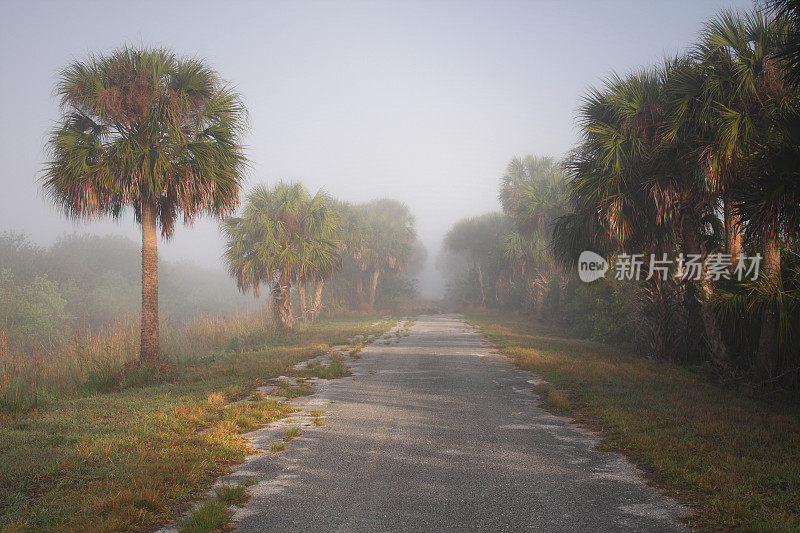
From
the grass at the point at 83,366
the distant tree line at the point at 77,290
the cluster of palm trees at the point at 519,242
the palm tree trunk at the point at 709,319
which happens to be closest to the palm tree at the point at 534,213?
the cluster of palm trees at the point at 519,242

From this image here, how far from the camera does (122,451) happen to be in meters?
4.88

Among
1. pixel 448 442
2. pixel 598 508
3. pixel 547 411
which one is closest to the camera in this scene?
pixel 598 508

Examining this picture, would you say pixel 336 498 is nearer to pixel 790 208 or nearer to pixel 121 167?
pixel 790 208

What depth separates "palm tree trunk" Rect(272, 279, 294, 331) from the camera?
66.3ft

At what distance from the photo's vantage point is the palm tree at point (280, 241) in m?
19.9

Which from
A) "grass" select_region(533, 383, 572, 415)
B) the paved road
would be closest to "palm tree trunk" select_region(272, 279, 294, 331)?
the paved road

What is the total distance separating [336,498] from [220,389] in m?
→ 5.14

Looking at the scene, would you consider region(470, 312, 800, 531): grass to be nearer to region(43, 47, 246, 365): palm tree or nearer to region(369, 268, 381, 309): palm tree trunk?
region(43, 47, 246, 365): palm tree

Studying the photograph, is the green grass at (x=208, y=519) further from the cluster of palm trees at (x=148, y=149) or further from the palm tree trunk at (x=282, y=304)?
the palm tree trunk at (x=282, y=304)

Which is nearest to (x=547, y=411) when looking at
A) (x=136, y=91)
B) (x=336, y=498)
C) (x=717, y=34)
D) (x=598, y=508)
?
(x=598, y=508)

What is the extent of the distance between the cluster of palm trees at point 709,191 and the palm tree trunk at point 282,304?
12.0m

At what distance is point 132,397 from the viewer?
7.72m

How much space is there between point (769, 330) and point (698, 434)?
391 centimetres

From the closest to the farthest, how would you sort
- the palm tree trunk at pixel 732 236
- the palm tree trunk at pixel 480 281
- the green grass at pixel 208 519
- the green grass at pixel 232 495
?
the green grass at pixel 208 519
the green grass at pixel 232 495
the palm tree trunk at pixel 732 236
the palm tree trunk at pixel 480 281
